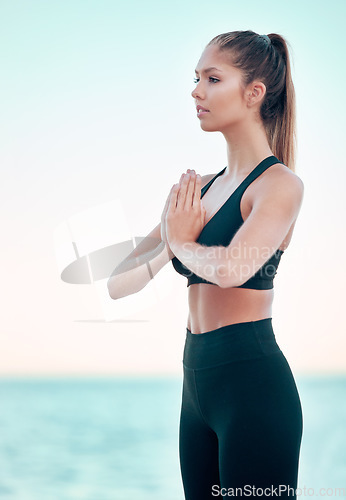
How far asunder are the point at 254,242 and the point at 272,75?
53cm

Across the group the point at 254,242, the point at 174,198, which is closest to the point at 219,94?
the point at 174,198

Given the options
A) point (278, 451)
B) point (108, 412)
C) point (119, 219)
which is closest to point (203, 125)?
point (119, 219)

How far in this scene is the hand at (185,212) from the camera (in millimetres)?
1486

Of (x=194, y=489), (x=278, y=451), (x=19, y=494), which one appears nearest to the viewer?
(x=278, y=451)

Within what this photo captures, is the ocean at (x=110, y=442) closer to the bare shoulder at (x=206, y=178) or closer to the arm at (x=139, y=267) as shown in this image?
the arm at (x=139, y=267)

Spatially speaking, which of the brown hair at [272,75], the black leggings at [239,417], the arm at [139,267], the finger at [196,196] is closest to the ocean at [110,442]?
the black leggings at [239,417]

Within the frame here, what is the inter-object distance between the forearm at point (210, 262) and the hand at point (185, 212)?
0.11 ft

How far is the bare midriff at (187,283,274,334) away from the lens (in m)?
1.47

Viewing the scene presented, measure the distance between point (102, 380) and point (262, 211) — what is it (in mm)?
15002

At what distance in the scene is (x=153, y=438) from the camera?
27.2ft

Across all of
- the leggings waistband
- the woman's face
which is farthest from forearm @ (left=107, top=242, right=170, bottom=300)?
the woman's face

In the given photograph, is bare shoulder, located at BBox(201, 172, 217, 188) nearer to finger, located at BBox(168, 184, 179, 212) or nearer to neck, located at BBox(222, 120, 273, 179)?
neck, located at BBox(222, 120, 273, 179)

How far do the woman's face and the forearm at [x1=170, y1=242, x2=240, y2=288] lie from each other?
0.33 metres

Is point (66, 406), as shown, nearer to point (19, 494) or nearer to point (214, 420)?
point (19, 494)
